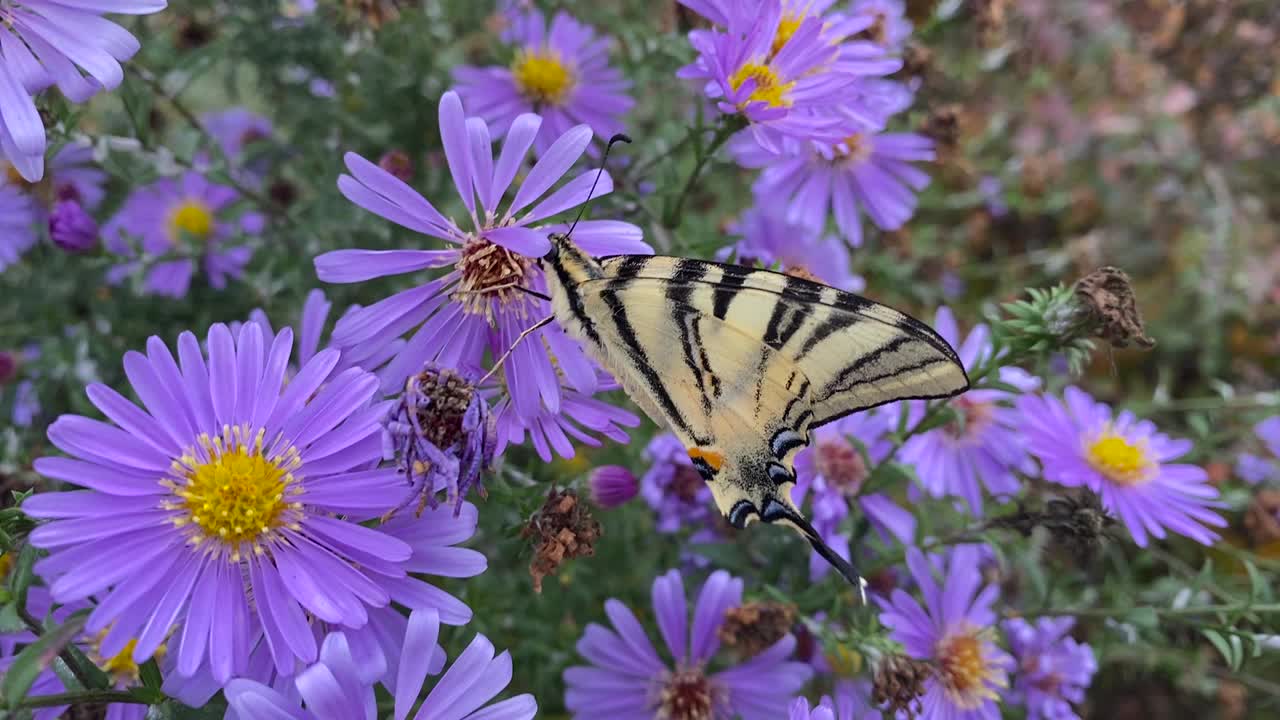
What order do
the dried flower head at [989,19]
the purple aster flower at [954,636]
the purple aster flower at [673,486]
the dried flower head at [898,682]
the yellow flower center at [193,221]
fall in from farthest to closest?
1. the yellow flower center at [193,221]
2. the dried flower head at [989,19]
3. the purple aster flower at [673,486]
4. the purple aster flower at [954,636]
5. the dried flower head at [898,682]

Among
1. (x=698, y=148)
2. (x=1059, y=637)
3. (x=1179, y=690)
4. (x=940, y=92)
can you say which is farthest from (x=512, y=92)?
(x=1179, y=690)

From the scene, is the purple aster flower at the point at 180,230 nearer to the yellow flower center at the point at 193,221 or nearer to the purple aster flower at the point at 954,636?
the yellow flower center at the point at 193,221

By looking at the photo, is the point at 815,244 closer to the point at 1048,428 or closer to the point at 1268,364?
the point at 1048,428

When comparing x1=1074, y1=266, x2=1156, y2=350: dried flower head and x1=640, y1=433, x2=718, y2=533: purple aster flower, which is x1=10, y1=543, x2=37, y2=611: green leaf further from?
x1=1074, y1=266, x2=1156, y2=350: dried flower head

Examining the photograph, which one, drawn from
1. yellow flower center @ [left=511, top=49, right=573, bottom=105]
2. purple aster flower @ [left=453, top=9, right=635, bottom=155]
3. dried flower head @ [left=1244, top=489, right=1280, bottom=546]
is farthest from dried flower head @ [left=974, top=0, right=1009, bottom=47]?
dried flower head @ [left=1244, top=489, right=1280, bottom=546]

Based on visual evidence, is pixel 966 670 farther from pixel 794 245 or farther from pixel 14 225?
pixel 14 225

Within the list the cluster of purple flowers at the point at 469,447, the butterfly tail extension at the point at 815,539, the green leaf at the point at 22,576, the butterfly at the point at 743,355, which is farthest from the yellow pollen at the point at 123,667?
the butterfly tail extension at the point at 815,539
